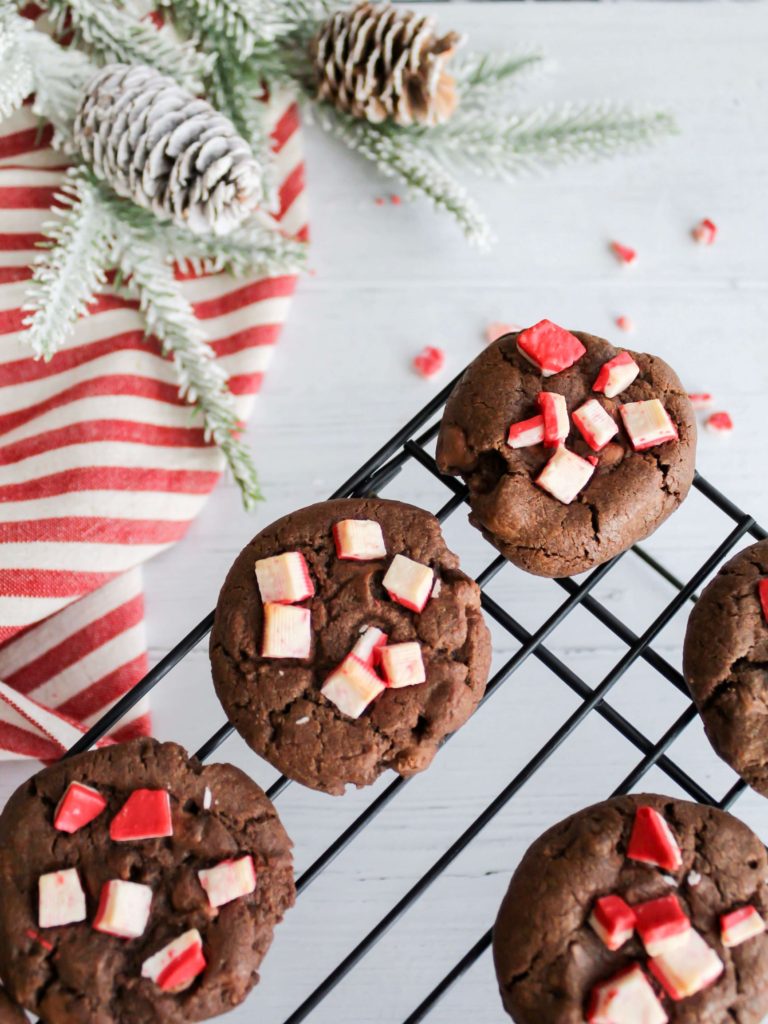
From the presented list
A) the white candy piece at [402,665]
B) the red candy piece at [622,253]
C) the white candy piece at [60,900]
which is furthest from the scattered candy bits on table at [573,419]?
the white candy piece at [60,900]

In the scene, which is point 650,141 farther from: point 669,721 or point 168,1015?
point 168,1015

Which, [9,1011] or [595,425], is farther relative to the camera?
[595,425]

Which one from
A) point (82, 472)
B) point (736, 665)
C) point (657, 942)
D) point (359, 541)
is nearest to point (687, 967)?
point (657, 942)

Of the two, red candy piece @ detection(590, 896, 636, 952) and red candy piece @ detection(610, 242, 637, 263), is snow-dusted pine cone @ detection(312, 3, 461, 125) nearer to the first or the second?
red candy piece @ detection(610, 242, 637, 263)

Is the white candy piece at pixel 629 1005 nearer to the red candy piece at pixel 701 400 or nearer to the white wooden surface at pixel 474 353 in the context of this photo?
the white wooden surface at pixel 474 353

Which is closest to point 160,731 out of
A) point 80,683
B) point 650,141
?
point 80,683

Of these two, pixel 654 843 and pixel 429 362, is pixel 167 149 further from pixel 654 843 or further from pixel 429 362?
pixel 654 843
